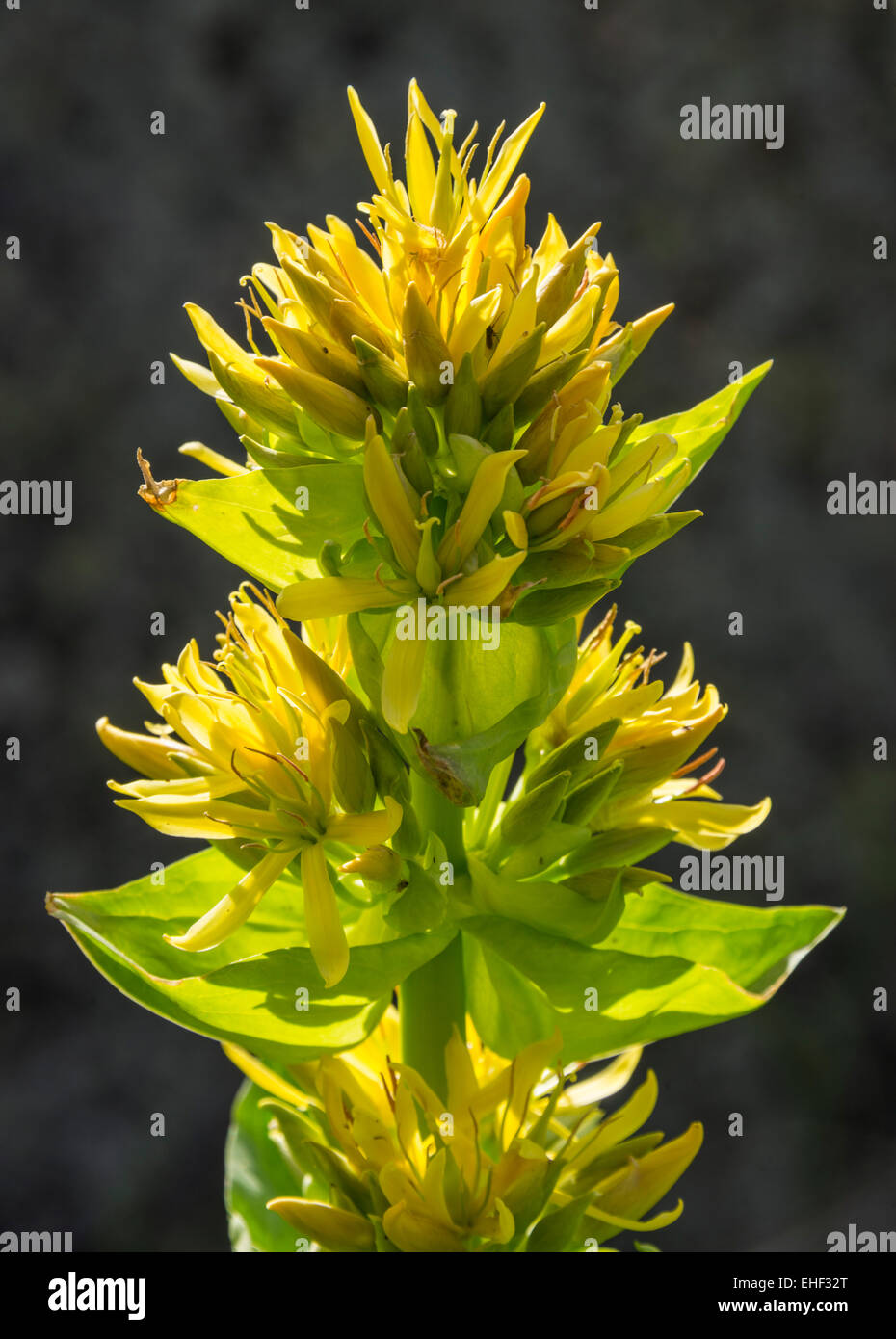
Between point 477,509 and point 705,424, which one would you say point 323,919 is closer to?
point 477,509

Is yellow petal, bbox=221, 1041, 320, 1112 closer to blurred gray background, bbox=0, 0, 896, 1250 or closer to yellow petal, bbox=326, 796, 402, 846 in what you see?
yellow petal, bbox=326, 796, 402, 846

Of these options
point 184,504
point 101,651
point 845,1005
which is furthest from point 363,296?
point 845,1005

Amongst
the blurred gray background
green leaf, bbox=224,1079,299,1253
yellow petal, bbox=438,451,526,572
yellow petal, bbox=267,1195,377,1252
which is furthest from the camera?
the blurred gray background

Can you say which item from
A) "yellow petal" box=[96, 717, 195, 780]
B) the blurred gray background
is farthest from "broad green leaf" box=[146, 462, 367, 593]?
the blurred gray background

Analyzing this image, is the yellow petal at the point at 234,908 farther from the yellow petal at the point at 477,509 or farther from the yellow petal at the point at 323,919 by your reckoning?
the yellow petal at the point at 477,509

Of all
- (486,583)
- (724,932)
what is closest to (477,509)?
(486,583)

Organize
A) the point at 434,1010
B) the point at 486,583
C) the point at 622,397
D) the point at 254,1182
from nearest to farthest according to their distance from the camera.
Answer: the point at 486,583 < the point at 434,1010 < the point at 254,1182 < the point at 622,397
